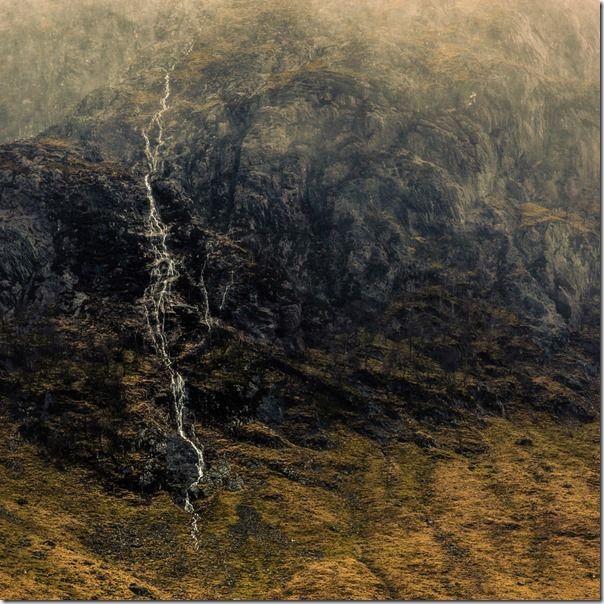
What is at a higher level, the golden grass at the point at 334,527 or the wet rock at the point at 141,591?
the wet rock at the point at 141,591

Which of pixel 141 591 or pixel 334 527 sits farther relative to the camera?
pixel 334 527

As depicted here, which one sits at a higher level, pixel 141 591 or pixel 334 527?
pixel 141 591

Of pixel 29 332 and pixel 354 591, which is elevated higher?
pixel 29 332

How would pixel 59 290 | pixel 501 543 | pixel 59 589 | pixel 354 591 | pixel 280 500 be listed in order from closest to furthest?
1. pixel 59 589
2. pixel 354 591
3. pixel 501 543
4. pixel 280 500
5. pixel 59 290

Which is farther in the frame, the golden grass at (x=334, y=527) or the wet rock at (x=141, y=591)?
the golden grass at (x=334, y=527)

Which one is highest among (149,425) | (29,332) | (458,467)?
(29,332)

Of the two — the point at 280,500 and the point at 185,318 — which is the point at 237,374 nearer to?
the point at 185,318

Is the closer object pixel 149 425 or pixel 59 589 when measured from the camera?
pixel 59 589

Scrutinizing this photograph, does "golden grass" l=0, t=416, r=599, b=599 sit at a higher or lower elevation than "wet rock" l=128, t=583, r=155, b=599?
lower

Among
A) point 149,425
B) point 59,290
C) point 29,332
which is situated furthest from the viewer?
point 59,290

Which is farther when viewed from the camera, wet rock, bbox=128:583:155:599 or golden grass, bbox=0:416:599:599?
golden grass, bbox=0:416:599:599

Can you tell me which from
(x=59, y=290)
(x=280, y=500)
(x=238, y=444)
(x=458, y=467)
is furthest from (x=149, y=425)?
(x=458, y=467)
